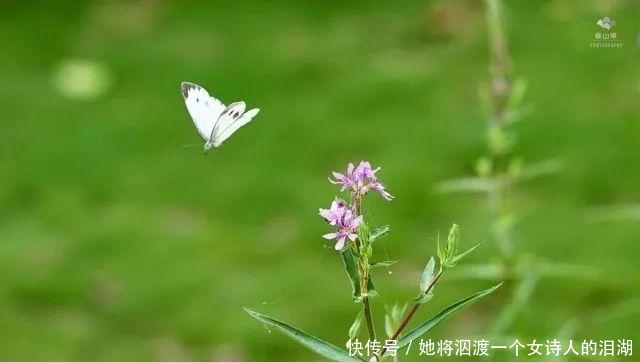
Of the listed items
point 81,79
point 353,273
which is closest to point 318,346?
point 353,273

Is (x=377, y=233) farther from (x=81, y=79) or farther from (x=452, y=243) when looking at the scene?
(x=81, y=79)

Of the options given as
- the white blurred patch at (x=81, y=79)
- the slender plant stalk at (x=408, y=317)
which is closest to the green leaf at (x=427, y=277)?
the slender plant stalk at (x=408, y=317)

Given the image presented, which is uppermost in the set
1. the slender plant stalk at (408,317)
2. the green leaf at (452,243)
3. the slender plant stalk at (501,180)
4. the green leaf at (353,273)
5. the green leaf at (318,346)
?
the slender plant stalk at (501,180)

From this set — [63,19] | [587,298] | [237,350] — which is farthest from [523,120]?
[63,19]

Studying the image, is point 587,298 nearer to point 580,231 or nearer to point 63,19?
point 580,231

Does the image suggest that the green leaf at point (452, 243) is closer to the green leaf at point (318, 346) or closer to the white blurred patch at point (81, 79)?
the green leaf at point (318, 346)

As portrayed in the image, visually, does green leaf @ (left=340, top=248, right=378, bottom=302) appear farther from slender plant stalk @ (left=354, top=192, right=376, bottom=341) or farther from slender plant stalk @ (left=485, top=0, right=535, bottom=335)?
slender plant stalk @ (left=485, top=0, right=535, bottom=335)

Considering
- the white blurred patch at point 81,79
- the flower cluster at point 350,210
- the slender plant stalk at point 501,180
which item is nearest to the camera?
the flower cluster at point 350,210
